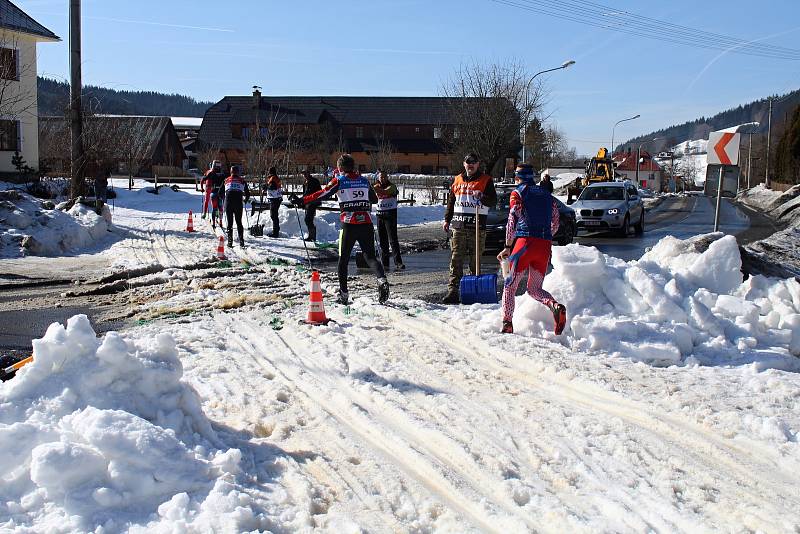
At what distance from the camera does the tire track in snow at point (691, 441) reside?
13.9ft

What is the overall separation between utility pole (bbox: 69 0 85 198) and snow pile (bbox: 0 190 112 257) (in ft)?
7.43

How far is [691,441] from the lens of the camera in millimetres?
4988

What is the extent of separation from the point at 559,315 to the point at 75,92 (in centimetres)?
1707

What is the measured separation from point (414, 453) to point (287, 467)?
0.83 m

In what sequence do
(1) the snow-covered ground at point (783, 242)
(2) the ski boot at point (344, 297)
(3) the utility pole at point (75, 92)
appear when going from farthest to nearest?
(3) the utility pole at point (75, 92) < (1) the snow-covered ground at point (783, 242) < (2) the ski boot at point (344, 297)

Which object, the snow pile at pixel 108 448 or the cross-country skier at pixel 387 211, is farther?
the cross-country skier at pixel 387 211

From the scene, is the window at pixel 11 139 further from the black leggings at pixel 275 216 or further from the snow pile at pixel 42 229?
the black leggings at pixel 275 216

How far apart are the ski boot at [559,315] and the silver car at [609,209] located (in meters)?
16.9

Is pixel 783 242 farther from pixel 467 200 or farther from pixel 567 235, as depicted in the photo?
pixel 467 200

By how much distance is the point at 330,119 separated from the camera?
277 feet

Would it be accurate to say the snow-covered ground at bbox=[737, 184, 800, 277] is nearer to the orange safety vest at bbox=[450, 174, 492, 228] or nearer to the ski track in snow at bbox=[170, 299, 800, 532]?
the orange safety vest at bbox=[450, 174, 492, 228]

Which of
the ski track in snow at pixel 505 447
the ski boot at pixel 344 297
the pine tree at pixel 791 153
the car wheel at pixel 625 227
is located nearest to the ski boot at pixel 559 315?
the ski track in snow at pixel 505 447

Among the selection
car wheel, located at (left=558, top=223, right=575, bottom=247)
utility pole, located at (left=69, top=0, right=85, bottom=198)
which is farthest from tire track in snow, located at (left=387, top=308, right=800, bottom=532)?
utility pole, located at (left=69, top=0, right=85, bottom=198)

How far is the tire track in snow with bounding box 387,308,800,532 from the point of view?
4227mm
